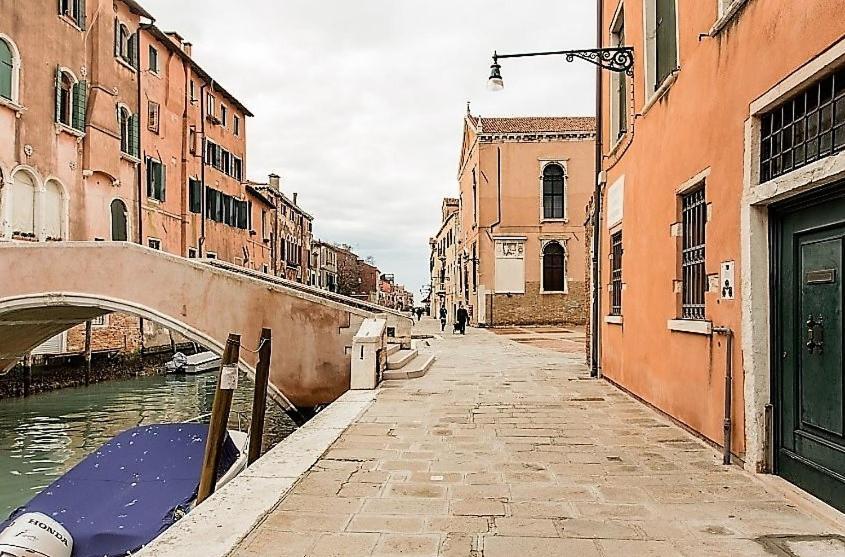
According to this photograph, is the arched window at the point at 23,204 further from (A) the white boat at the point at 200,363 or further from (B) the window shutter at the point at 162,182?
(A) the white boat at the point at 200,363

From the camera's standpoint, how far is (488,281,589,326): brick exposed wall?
3325cm

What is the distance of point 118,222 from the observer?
838 inches

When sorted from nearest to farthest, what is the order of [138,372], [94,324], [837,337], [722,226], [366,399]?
1. [837,337]
2. [722,226]
3. [366,399]
4. [94,324]
5. [138,372]

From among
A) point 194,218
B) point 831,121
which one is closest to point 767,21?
point 831,121

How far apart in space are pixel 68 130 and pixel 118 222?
12.3ft

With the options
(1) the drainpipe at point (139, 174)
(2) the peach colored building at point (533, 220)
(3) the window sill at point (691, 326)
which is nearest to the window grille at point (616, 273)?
(3) the window sill at point (691, 326)

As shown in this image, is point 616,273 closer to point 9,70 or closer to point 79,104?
point 9,70

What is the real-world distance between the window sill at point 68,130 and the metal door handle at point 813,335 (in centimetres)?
1779

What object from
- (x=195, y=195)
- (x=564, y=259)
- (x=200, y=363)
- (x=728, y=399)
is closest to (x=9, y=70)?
(x=195, y=195)

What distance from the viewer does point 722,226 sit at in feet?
18.2

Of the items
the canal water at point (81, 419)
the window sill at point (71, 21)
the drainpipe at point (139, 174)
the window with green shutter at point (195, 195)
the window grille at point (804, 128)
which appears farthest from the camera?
the window with green shutter at point (195, 195)

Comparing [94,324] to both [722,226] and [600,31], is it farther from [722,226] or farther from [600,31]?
[722,226]

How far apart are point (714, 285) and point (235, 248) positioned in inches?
1109

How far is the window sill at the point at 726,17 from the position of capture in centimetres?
515
